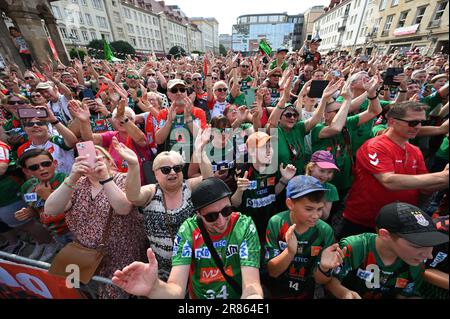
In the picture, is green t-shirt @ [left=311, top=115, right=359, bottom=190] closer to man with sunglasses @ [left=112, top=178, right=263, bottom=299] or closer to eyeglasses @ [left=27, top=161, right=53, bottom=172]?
man with sunglasses @ [left=112, top=178, right=263, bottom=299]

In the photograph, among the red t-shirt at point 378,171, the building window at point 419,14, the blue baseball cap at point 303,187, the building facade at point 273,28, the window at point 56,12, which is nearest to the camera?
the blue baseball cap at point 303,187

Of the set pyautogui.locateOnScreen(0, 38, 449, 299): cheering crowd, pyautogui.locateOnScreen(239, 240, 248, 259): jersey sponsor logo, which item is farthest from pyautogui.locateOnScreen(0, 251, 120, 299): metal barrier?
pyautogui.locateOnScreen(239, 240, 248, 259): jersey sponsor logo

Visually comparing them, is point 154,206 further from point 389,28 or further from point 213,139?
point 389,28

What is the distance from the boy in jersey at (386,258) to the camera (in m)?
1.57

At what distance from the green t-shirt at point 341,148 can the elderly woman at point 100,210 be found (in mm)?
Result: 2827

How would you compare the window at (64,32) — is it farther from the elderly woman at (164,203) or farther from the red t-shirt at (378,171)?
the red t-shirt at (378,171)

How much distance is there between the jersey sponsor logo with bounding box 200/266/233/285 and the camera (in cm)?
189

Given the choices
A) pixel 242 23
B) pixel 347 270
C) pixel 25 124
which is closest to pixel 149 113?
pixel 25 124

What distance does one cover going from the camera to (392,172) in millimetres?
2125

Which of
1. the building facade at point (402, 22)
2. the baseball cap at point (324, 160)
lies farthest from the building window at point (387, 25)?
the baseball cap at point (324, 160)

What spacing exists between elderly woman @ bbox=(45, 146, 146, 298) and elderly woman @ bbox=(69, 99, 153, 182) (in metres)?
0.97

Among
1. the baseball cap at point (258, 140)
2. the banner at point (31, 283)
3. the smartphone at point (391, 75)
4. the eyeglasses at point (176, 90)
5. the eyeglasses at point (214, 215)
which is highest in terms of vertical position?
the smartphone at point (391, 75)

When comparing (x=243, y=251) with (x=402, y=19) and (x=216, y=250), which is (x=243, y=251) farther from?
(x=402, y=19)
